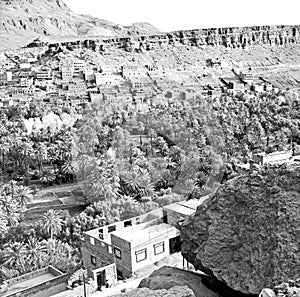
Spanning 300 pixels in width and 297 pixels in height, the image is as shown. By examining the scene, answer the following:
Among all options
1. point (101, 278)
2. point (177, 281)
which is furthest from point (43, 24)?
point (177, 281)

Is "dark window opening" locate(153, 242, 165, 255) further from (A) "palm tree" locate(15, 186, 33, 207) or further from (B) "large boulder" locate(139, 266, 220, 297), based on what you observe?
(A) "palm tree" locate(15, 186, 33, 207)

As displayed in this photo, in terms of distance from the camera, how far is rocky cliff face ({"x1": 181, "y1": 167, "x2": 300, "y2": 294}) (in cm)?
812

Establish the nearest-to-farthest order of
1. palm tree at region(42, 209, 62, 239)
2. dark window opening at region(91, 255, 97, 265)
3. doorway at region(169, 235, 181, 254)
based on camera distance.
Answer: doorway at region(169, 235, 181, 254) → dark window opening at region(91, 255, 97, 265) → palm tree at region(42, 209, 62, 239)

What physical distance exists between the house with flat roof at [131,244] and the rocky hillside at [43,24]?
336 ft

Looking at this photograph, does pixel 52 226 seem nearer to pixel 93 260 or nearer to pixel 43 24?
pixel 93 260

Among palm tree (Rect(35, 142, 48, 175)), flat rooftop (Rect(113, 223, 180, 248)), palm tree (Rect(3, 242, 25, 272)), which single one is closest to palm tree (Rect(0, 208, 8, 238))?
palm tree (Rect(3, 242, 25, 272))

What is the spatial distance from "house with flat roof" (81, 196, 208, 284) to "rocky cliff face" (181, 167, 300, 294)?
5.48m

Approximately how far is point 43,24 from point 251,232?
437 feet

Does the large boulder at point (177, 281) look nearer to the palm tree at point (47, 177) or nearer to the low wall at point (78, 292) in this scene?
the low wall at point (78, 292)

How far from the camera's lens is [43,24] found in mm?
134750

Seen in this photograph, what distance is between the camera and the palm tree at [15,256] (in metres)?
18.0

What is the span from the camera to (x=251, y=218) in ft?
28.8

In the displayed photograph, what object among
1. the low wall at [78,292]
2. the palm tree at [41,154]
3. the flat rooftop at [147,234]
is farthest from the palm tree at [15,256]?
the palm tree at [41,154]

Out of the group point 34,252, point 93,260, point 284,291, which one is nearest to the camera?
point 284,291
